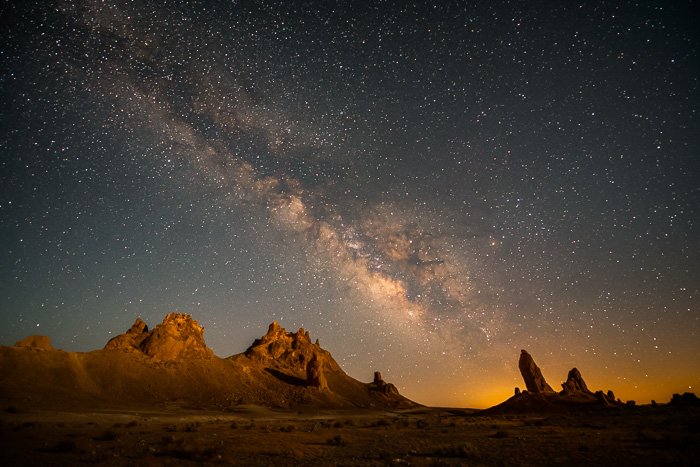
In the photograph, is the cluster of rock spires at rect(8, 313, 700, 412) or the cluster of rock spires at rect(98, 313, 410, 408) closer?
the cluster of rock spires at rect(8, 313, 700, 412)

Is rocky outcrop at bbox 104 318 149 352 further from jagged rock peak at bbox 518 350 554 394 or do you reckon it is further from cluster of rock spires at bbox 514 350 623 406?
jagged rock peak at bbox 518 350 554 394

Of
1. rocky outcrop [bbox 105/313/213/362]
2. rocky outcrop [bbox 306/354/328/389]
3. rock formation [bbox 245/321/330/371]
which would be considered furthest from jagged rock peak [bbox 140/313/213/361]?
rocky outcrop [bbox 306/354/328/389]

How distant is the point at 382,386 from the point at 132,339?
8105 centimetres

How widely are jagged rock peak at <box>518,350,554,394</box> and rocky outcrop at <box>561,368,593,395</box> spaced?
485 cm

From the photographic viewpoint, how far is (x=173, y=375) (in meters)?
77.9

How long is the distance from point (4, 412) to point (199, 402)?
41.5 meters

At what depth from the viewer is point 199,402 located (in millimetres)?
71500

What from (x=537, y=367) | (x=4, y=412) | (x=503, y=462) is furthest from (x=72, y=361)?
(x=537, y=367)

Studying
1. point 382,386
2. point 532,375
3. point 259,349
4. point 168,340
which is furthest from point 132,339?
point 532,375

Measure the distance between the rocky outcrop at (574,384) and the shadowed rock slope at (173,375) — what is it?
5059cm

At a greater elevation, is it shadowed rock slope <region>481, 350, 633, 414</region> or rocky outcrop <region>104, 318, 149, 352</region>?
rocky outcrop <region>104, 318, 149, 352</region>

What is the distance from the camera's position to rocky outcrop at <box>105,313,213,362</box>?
83.0 meters

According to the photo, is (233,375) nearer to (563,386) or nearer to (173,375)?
(173,375)

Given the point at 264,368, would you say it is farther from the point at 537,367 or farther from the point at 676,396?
the point at 676,396
